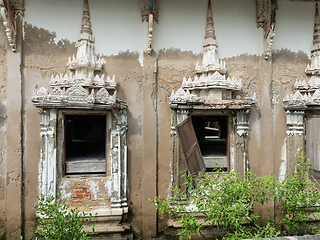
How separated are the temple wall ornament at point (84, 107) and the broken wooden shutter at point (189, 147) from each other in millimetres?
1194

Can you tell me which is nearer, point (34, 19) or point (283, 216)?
point (34, 19)

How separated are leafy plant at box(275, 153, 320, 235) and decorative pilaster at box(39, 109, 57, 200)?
3.91 metres

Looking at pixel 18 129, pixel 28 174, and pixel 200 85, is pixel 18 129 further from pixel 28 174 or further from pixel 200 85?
pixel 200 85

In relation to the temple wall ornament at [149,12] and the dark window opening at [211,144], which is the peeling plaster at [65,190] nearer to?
the dark window opening at [211,144]

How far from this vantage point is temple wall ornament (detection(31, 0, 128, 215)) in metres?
3.77

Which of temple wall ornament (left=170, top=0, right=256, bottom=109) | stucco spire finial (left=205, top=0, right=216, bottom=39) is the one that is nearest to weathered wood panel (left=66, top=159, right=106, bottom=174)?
temple wall ornament (left=170, top=0, right=256, bottom=109)

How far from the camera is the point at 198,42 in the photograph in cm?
453

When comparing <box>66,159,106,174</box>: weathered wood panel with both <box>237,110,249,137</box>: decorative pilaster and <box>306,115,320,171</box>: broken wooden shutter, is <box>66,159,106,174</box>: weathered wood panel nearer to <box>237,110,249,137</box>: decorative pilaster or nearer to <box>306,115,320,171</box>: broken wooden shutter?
<box>237,110,249,137</box>: decorative pilaster

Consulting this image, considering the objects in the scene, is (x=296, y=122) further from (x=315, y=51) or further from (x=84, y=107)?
(x=84, y=107)

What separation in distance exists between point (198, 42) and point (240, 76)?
3.67 feet

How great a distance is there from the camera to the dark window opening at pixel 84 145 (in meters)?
4.20

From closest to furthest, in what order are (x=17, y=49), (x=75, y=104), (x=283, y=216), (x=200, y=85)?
1. (x=75, y=104)
2. (x=17, y=49)
3. (x=200, y=85)
4. (x=283, y=216)

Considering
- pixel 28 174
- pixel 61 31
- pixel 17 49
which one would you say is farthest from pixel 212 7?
pixel 28 174

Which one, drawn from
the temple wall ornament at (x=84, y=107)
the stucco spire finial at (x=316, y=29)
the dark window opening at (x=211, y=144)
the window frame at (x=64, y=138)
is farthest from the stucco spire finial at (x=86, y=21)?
the stucco spire finial at (x=316, y=29)
